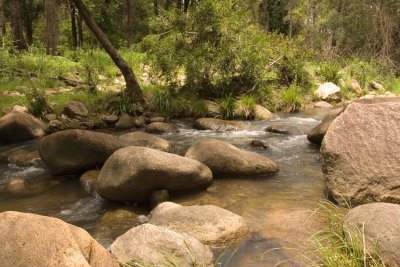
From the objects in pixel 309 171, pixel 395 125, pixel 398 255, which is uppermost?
pixel 395 125

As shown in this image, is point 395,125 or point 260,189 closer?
point 395,125

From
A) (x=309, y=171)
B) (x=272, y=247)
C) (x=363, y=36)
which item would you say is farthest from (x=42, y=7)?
(x=272, y=247)

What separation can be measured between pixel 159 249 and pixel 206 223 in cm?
82

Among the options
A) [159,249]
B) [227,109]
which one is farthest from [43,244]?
[227,109]

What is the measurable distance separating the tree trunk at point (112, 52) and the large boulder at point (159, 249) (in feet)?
27.4

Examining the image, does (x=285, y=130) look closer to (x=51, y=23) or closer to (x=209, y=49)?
(x=209, y=49)

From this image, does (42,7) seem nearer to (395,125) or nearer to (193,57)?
(193,57)

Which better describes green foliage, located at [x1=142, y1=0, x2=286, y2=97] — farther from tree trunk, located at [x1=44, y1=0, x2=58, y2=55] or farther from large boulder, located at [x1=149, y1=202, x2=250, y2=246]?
tree trunk, located at [x1=44, y1=0, x2=58, y2=55]

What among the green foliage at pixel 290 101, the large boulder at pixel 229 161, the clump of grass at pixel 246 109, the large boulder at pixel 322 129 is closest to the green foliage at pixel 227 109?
the clump of grass at pixel 246 109

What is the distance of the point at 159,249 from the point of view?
12.8ft

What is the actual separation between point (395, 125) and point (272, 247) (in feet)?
7.41

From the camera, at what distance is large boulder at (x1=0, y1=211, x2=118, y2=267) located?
322cm

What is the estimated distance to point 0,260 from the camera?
3.24m

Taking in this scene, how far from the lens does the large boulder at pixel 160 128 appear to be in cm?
1073
